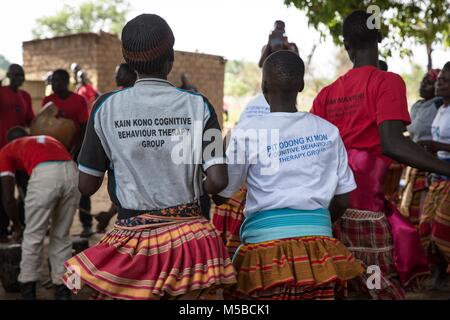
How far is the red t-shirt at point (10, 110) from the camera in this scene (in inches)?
264

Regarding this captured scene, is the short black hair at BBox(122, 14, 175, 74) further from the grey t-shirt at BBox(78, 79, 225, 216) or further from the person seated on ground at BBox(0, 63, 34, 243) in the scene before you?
the person seated on ground at BBox(0, 63, 34, 243)

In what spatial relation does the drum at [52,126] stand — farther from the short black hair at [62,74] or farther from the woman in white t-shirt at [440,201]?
the woman in white t-shirt at [440,201]

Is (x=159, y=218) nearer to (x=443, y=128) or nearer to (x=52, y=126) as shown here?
(x=443, y=128)

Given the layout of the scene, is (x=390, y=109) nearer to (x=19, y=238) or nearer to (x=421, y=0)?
(x=19, y=238)

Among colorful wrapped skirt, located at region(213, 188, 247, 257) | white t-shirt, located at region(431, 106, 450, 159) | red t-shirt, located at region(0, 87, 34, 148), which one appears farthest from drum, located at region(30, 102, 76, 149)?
white t-shirt, located at region(431, 106, 450, 159)

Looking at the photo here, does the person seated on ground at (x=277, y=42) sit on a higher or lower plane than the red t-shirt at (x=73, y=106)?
higher

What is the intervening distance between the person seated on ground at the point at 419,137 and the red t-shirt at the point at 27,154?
3062 millimetres

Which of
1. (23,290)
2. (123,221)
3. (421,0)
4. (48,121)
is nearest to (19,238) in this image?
(23,290)

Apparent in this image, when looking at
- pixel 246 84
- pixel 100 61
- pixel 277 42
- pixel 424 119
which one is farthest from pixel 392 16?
pixel 246 84

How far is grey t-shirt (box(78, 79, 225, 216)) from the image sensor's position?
A: 7.34 ft

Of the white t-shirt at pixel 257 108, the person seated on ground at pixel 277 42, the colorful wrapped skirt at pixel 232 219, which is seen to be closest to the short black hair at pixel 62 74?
the person seated on ground at pixel 277 42

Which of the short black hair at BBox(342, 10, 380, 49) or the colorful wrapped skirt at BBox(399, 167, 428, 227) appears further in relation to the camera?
the colorful wrapped skirt at BBox(399, 167, 428, 227)

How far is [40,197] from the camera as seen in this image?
14.1ft

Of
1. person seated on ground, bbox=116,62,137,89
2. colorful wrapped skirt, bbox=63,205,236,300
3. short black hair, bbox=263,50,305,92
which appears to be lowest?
colorful wrapped skirt, bbox=63,205,236,300
